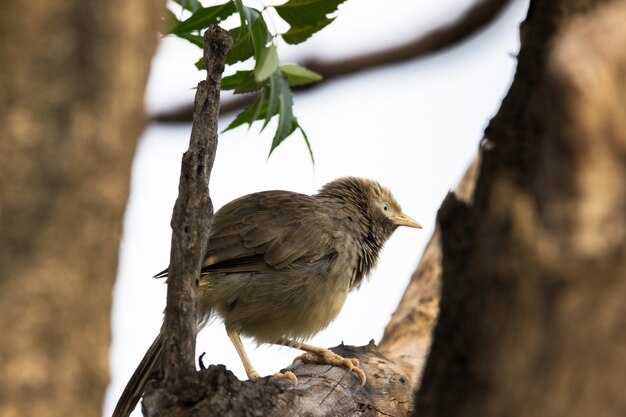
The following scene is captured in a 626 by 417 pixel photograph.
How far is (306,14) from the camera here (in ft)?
12.1

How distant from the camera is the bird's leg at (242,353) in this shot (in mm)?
5613

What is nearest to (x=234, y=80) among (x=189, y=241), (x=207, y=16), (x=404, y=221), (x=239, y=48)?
(x=239, y=48)

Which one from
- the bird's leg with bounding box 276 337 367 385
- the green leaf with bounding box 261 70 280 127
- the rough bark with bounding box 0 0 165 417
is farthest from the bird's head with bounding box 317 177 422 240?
the rough bark with bounding box 0 0 165 417

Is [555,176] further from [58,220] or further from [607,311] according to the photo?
[58,220]

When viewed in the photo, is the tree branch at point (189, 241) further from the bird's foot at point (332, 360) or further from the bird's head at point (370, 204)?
the bird's head at point (370, 204)

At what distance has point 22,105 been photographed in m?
1.76

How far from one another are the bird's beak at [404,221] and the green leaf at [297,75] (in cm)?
326

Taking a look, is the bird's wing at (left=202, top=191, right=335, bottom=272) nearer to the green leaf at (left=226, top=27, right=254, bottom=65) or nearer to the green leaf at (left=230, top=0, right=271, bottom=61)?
the green leaf at (left=226, top=27, right=254, bottom=65)

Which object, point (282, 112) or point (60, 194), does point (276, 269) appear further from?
point (60, 194)

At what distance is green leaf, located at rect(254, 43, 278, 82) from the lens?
3.20m

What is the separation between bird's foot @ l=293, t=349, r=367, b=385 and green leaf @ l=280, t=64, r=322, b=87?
1.72 meters

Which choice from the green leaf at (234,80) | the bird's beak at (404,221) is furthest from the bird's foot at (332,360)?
the bird's beak at (404,221)

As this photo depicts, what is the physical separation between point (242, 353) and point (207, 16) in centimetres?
278

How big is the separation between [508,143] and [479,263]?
331mm
